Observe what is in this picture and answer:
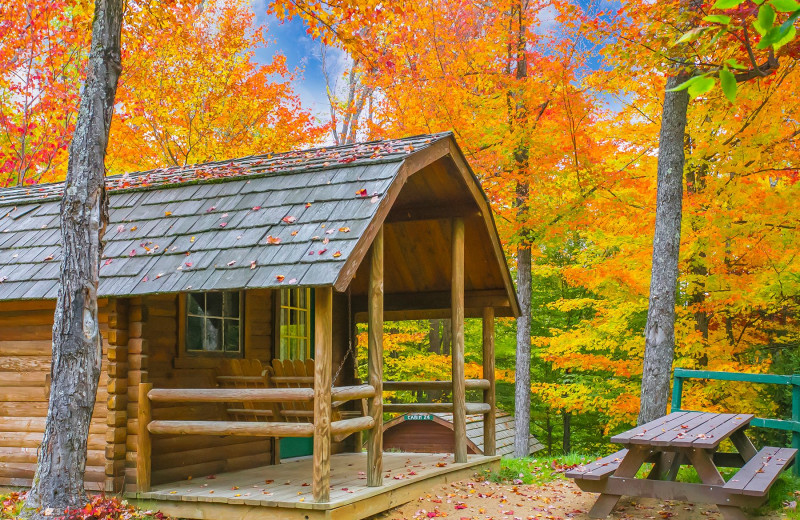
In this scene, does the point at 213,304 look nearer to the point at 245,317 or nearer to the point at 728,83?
the point at 245,317

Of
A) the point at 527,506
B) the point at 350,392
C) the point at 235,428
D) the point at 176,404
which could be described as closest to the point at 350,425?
the point at 350,392

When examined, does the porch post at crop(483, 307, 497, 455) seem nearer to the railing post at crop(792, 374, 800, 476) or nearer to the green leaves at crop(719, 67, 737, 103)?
the railing post at crop(792, 374, 800, 476)

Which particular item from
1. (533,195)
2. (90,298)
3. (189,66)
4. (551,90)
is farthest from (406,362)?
(90,298)

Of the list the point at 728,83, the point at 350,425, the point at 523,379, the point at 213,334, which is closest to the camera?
the point at 728,83

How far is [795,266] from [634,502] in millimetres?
5823

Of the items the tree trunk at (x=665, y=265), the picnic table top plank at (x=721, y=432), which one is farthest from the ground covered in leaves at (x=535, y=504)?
the tree trunk at (x=665, y=265)

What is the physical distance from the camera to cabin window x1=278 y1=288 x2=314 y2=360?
377 inches

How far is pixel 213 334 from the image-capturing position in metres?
8.23

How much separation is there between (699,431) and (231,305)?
534 cm

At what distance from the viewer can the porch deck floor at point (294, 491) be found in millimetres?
5926

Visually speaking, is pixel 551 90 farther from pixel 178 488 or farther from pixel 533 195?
pixel 178 488

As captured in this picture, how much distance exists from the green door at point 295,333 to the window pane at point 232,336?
31.7 inches

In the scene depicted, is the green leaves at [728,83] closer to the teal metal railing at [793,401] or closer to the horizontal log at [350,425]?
the horizontal log at [350,425]

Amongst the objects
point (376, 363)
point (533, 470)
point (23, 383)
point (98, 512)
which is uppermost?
point (376, 363)
